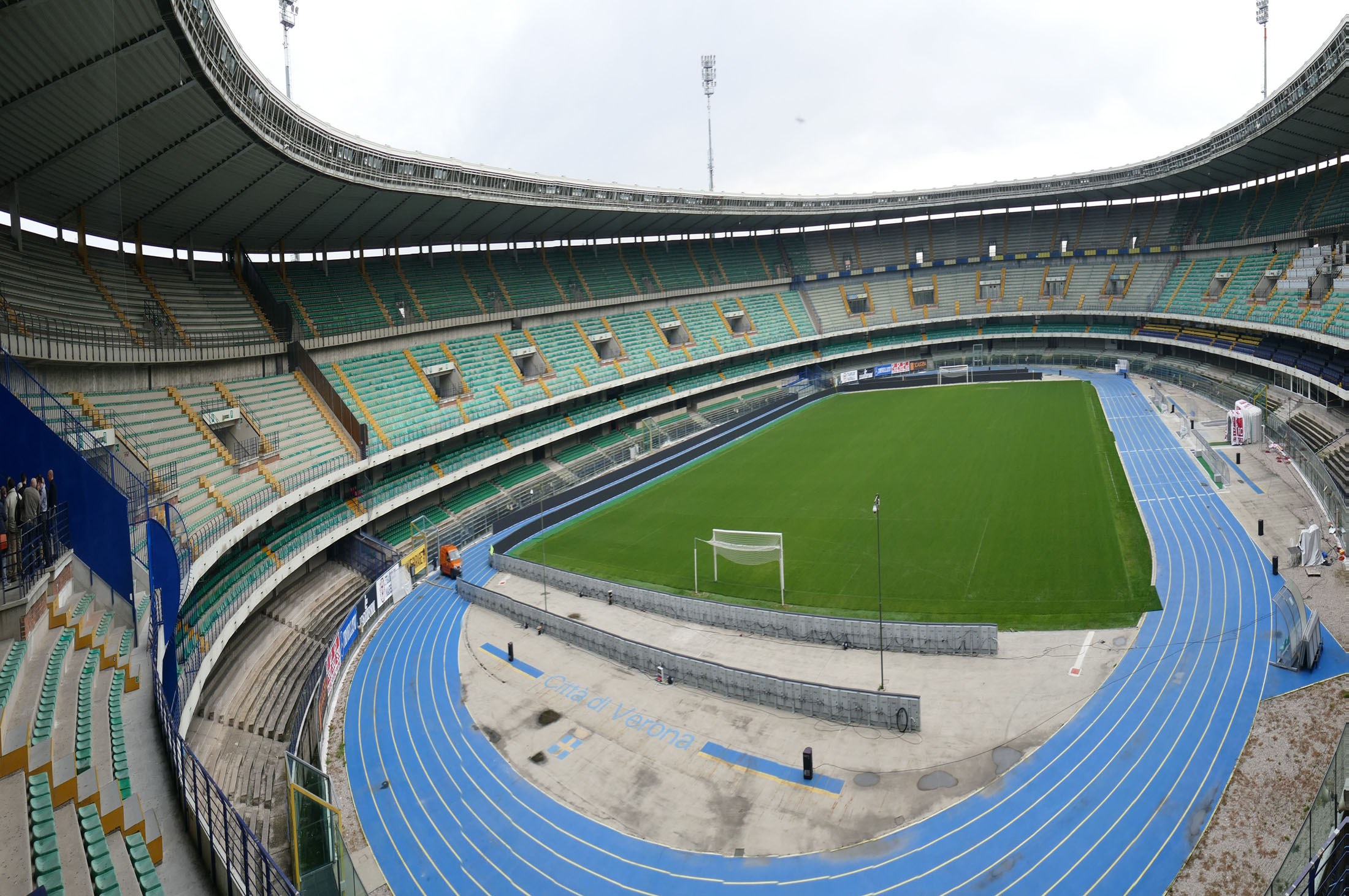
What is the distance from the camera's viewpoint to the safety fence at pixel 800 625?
15938 mm

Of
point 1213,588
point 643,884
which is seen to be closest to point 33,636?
point 643,884

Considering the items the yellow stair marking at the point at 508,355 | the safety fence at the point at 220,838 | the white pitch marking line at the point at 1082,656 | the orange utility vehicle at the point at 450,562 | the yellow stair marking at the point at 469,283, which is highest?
the yellow stair marking at the point at 469,283

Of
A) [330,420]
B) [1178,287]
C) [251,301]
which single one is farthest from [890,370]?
[251,301]

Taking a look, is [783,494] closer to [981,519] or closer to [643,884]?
[981,519]

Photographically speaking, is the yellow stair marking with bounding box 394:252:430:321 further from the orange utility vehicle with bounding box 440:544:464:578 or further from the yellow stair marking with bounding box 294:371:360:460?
the orange utility vehicle with bounding box 440:544:464:578

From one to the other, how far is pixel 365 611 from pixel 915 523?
16251mm

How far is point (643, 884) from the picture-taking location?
10.7 meters

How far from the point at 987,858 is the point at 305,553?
18.6 meters

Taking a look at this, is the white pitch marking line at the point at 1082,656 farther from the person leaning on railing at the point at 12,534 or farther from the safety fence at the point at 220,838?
the person leaning on railing at the point at 12,534

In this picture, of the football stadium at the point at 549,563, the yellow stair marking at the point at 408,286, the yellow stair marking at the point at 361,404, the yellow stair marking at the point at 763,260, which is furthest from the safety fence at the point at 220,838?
the yellow stair marking at the point at 763,260

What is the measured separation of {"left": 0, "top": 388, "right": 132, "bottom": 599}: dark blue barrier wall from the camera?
10938 millimetres

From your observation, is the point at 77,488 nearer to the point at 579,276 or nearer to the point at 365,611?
the point at 365,611

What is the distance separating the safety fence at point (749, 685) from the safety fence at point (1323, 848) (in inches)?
210

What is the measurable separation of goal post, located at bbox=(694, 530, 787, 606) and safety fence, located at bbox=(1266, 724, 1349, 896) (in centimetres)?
1073
